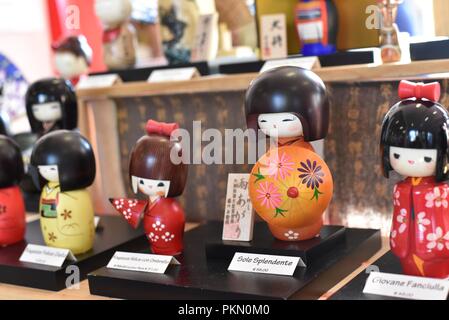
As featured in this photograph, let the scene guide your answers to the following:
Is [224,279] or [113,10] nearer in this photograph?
[224,279]

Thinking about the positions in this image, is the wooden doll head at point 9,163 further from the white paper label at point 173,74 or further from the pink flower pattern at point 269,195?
the pink flower pattern at point 269,195

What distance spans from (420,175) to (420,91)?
0.16 meters

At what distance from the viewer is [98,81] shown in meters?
2.07

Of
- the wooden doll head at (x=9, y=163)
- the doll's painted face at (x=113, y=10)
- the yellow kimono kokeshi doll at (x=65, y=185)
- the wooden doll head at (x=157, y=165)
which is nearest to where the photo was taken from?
the wooden doll head at (x=157, y=165)

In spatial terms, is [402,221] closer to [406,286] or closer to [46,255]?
[406,286]

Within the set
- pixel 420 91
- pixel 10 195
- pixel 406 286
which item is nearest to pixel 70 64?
pixel 10 195

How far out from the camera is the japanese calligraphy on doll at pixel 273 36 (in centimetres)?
173

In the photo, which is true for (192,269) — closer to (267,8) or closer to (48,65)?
(267,8)

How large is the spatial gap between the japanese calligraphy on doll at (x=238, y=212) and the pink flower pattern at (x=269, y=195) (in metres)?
0.12

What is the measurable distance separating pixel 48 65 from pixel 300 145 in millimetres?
2495

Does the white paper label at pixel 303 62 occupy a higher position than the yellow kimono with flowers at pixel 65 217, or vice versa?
the white paper label at pixel 303 62

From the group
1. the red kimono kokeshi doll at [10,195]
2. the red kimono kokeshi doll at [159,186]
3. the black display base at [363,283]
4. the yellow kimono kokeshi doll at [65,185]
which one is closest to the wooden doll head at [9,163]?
the red kimono kokeshi doll at [10,195]

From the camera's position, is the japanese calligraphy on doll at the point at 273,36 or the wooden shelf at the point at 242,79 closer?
the wooden shelf at the point at 242,79
